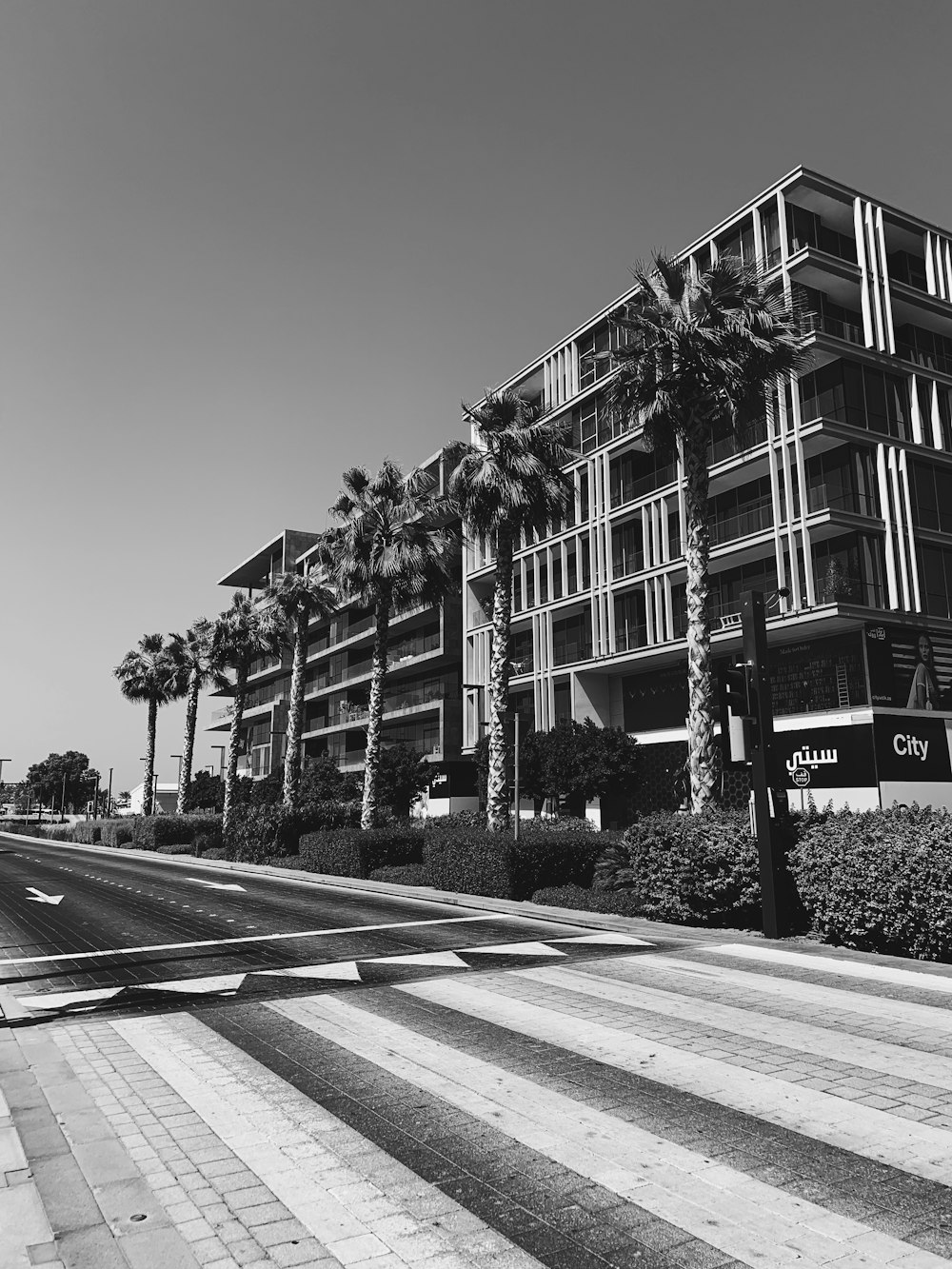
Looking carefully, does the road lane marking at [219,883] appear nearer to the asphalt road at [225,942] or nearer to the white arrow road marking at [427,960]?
the asphalt road at [225,942]

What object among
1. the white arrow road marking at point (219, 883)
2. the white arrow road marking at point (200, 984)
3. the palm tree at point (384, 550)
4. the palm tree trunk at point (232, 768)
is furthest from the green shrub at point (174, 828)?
the white arrow road marking at point (200, 984)

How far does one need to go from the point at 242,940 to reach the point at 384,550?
19158 millimetres

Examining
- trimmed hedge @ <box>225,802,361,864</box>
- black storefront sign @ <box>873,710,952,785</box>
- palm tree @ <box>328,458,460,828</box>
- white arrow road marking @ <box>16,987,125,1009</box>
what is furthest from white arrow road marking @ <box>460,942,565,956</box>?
black storefront sign @ <box>873,710,952,785</box>

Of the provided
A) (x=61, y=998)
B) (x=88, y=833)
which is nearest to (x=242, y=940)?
(x=61, y=998)

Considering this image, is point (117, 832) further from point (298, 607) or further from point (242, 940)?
point (242, 940)

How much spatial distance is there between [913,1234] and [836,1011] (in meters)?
4.37

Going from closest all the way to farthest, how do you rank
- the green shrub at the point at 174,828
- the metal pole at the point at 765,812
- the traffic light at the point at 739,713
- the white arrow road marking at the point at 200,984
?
the white arrow road marking at the point at 200,984 → the metal pole at the point at 765,812 → the traffic light at the point at 739,713 → the green shrub at the point at 174,828

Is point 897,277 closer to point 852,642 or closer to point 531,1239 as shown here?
point 852,642

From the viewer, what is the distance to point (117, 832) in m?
52.9

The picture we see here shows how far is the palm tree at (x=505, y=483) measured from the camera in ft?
81.8

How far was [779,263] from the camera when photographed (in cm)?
3628

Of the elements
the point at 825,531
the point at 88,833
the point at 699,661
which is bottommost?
the point at 88,833

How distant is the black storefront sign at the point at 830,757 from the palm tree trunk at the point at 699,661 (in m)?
14.8

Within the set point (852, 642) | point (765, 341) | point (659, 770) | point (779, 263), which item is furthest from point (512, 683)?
point (765, 341)
